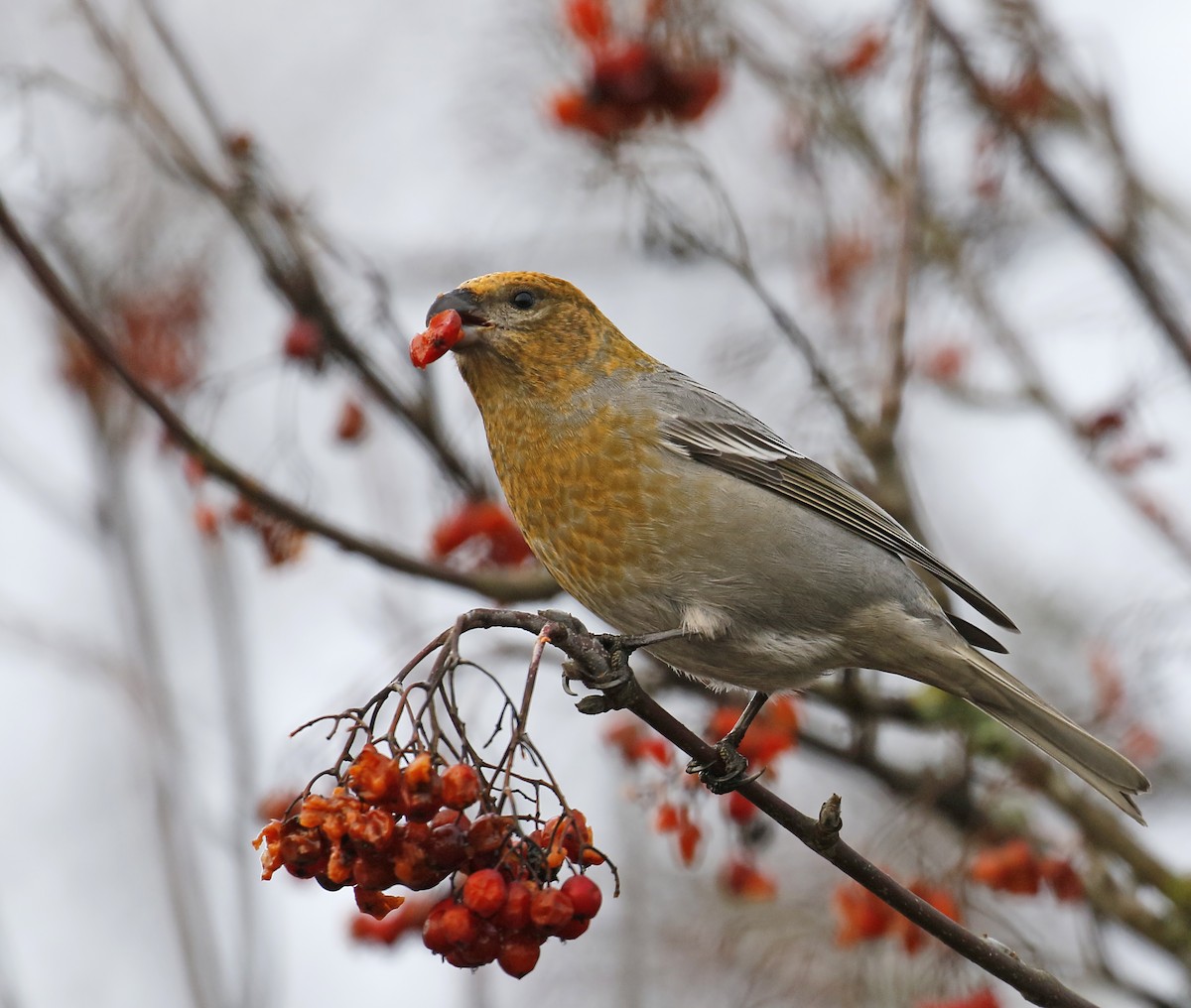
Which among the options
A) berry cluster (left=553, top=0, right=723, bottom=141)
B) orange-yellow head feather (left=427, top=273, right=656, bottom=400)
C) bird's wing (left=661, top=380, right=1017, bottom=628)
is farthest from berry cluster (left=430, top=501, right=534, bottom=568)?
berry cluster (left=553, top=0, right=723, bottom=141)

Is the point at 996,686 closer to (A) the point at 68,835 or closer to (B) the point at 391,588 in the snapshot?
(B) the point at 391,588

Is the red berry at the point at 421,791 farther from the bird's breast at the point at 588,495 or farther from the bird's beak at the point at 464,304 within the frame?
the bird's beak at the point at 464,304

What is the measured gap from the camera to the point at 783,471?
3793 mm

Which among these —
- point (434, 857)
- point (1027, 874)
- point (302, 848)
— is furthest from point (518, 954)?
point (1027, 874)

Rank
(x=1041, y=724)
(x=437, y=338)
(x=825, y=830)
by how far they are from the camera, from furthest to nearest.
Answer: (x=1041, y=724) < (x=437, y=338) < (x=825, y=830)

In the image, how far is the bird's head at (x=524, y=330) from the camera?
3.58 m

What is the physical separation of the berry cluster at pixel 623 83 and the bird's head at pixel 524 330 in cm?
87

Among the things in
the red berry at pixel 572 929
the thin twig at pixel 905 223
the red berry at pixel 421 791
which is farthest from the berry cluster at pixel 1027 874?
the red berry at pixel 421 791

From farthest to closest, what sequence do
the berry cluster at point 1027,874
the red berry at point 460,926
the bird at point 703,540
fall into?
the berry cluster at point 1027,874 → the bird at point 703,540 → the red berry at point 460,926

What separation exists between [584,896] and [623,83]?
3.01 m

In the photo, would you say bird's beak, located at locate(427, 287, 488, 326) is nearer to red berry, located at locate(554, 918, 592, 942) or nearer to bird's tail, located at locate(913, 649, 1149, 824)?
bird's tail, located at locate(913, 649, 1149, 824)

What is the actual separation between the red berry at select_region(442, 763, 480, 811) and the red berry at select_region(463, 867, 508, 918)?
11 centimetres

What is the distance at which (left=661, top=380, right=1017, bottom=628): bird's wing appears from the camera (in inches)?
143

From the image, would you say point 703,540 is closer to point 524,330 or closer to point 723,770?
point 723,770
